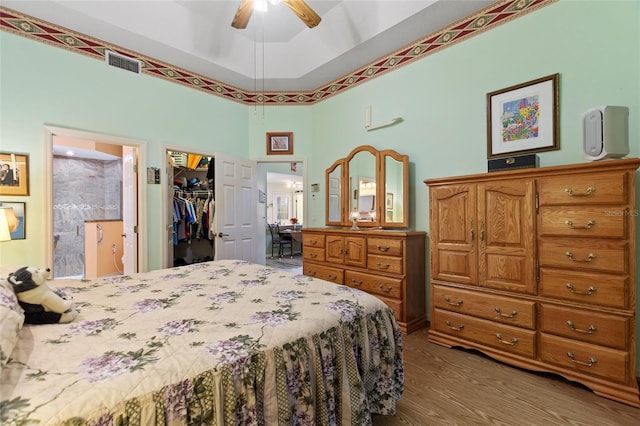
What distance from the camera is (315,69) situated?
3527mm

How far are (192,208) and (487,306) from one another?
4327mm

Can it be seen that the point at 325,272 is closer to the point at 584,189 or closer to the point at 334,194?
the point at 334,194

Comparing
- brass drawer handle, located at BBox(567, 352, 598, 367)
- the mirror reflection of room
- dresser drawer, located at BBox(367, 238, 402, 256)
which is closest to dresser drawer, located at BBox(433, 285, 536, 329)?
brass drawer handle, located at BBox(567, 352, 598, 367)

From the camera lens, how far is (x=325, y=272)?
334 centimetres

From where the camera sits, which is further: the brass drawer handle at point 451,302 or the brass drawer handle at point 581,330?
the brass drawer handle at point 451,302

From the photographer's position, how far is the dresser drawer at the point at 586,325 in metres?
1.66

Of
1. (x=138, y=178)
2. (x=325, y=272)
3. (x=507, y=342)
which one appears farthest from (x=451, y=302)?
(x=138, y=178)

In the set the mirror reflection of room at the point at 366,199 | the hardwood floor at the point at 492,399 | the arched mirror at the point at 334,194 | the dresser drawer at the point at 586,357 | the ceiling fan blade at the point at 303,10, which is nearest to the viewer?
the hardwood floor at the point at 492,399

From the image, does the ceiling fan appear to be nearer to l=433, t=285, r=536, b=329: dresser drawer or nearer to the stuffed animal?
the stuffed animal

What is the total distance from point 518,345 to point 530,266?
571mm

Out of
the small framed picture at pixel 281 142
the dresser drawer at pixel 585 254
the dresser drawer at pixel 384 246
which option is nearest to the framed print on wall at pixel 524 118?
the dresser drawer at pixel 585 254

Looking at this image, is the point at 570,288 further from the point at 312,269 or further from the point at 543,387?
the point at 312,269

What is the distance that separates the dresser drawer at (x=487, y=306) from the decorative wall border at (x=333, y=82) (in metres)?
2.33

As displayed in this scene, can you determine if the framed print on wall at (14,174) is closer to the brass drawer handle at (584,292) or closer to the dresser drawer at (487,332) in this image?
the dresser drawer at (487,332)
